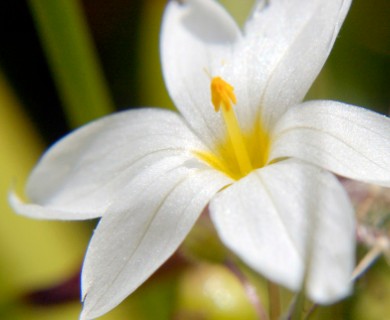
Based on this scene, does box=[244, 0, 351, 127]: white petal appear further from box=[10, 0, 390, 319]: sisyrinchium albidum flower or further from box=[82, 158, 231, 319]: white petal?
box=[82, 158, 231, 319]: white petal

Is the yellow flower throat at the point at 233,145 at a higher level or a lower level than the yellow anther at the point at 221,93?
lower

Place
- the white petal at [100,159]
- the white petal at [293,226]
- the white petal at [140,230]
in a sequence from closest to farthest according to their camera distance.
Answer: the white petal at [293,226] → the white petal at [140,230] → the white petal at [100,159]

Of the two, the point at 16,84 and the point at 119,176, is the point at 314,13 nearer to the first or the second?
the point at 119,176

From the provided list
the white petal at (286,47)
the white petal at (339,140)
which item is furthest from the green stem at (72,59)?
the white petal at (339,140)

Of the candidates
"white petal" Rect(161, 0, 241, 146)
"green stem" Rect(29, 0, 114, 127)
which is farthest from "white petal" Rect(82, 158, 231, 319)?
"green stem" Rect(29, 0, 114, 127)

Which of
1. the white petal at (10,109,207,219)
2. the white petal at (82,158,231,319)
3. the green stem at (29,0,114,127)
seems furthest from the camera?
the green stem at (29,0,114,127)

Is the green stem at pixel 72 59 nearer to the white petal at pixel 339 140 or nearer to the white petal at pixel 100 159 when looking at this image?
the white petal at pixel 100 159

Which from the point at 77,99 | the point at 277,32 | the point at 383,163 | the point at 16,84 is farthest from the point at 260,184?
the point at 16,84
